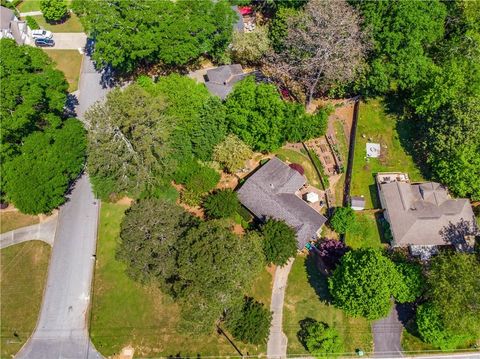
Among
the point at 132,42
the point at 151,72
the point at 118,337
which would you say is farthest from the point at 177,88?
the point at 118,337

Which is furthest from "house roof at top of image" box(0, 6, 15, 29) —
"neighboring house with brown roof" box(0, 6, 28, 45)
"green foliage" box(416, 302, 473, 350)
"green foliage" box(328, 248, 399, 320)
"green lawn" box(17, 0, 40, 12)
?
"green foliage" box(416, 302, 473, 350)

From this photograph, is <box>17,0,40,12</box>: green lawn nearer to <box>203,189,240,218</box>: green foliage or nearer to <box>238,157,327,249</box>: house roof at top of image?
<box>203,189,240,218</box>: green foliage

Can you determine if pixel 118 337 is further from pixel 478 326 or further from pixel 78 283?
pixel 478 326

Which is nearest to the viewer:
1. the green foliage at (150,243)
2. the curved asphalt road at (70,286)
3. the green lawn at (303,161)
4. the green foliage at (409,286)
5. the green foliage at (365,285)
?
the green foliage at (150,243)

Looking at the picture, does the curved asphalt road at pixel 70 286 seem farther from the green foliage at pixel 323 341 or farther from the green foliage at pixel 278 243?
the green foliage at pixel 323 341

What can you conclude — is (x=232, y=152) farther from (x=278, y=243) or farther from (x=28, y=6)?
(x=28, y=6)

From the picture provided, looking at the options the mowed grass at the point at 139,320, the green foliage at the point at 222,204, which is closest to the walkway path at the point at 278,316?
the mowed grass at the point at 139,320
